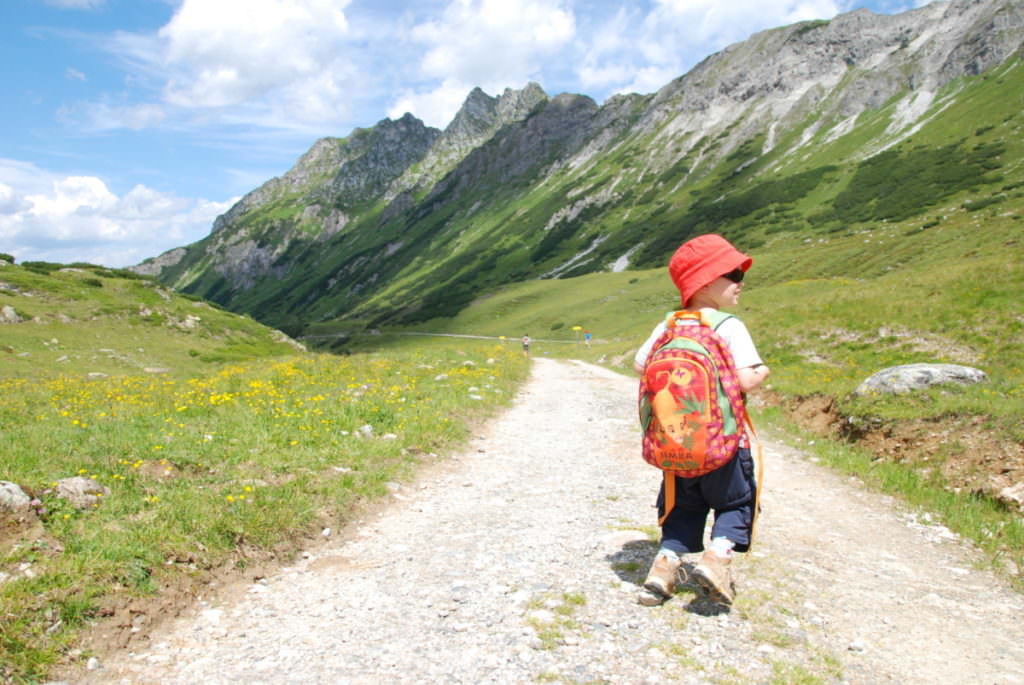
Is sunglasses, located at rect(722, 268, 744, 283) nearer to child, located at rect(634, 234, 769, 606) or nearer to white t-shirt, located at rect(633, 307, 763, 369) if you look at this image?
child, located at rect(634, 234, 769, 606)

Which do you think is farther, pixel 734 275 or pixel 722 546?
pixel 734 275

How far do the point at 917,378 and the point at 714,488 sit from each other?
12334 mm

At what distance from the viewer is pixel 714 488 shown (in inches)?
221

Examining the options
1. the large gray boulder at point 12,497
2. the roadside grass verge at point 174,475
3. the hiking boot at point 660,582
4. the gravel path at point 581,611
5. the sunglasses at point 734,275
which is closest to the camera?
the gravel path at point 581,611

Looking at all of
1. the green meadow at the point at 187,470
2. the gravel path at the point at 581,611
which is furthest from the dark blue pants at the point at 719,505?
the green meadow at the point at 187,470

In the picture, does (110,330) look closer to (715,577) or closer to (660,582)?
(660,582)

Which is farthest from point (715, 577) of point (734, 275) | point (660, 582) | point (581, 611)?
point (734, 275)

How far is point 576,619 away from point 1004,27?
201292 mm

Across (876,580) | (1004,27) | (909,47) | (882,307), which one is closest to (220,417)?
(876,580)

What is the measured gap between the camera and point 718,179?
169250 mm

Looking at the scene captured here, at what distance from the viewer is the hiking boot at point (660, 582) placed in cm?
550

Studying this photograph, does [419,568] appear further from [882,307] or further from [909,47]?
[909,47]

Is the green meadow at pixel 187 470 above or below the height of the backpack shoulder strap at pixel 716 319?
below

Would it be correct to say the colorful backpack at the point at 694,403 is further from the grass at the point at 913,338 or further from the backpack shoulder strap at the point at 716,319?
the grass at the point at 913,338
